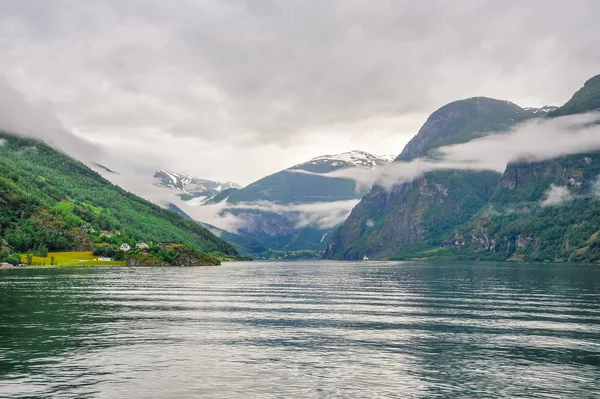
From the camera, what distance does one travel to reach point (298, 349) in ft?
179

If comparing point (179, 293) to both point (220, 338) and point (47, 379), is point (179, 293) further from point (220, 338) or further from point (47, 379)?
point (47, 379)

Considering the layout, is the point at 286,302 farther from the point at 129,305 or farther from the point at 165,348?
the point at 165,348

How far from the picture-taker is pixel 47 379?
4150 cm

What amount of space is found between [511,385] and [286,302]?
63357mm

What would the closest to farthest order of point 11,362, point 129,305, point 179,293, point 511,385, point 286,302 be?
point 511,385, point 11,362, point 129,305, point 286,302, point 179,293

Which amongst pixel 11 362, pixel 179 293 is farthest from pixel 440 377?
pixel 179 293

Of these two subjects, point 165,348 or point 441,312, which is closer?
point 165,348

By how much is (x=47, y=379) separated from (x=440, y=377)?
101 feet

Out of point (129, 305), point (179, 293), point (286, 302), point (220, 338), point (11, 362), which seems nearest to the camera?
point (11, 362)

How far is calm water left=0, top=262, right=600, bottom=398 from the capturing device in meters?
40.1

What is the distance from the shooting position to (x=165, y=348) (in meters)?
55.0

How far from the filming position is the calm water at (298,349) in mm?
40094

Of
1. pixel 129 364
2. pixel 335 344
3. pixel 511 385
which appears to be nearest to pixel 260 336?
pixel 335 344

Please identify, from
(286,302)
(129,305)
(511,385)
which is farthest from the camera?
(286,302)
